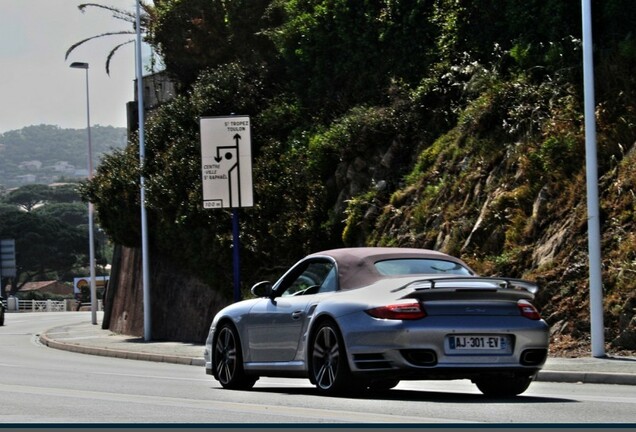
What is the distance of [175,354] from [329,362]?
15.2 metres

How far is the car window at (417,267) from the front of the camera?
1468cm

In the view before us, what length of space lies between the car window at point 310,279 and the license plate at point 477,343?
1.71 m

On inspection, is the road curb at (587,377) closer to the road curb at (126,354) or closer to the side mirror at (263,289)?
the side mirror at (263,289)

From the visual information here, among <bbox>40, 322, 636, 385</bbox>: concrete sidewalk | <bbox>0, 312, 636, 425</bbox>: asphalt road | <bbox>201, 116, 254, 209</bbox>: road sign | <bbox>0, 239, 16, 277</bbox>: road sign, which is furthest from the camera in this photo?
<bbox>0, 239, 16, 277</bbox>: road sign

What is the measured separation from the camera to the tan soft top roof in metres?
14.5

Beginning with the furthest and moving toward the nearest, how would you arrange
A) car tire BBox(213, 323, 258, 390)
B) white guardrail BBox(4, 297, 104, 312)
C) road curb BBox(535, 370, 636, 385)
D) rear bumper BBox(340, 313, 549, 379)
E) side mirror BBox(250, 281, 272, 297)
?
white guardrail BBox(4, 297, 104, 312) → road curb BBox(535, 370, 636, 385) → car tire BBox(213, 323, 258, 390) → side mirror BBox(250, 281, 272, 297) → rear bumper BBox(340, 313, 549, 379)

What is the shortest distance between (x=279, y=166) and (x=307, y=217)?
2.30 metres

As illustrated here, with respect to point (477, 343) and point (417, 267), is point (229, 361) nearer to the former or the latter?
point (417, 267)

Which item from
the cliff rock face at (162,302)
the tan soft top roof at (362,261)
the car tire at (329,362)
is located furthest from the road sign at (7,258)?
the car tire at (329,362)

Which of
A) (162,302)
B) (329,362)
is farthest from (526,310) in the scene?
(162,302)

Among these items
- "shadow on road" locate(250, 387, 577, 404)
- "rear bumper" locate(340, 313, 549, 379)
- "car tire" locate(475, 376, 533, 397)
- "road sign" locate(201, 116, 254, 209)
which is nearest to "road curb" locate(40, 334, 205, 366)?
"road sign" locate(201, 116, 254, 209)

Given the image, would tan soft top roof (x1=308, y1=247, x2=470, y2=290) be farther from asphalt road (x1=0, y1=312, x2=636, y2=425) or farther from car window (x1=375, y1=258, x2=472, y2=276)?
asphalt road (x1=0, y1=312, x2=636, y2=425)

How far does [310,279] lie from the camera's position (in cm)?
1530

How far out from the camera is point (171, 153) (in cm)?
3822
